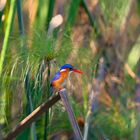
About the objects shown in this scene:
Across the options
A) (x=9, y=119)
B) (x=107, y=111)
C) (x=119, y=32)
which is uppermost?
(x=119, y=32)

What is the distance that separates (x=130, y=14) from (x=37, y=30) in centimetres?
90

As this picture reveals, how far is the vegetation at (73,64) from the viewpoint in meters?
Answer: 1.20

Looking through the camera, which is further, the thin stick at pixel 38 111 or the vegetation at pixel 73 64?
the vegetation at pixel 73 64

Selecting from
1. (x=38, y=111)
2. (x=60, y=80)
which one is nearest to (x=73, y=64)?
(x=60, y=80)

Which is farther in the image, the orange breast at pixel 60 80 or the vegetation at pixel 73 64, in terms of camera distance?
the vegetation at pixel 73 64

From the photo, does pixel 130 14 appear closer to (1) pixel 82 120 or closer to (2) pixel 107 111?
(2) pixel 107 111

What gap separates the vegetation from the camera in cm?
120

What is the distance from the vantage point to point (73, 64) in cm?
136

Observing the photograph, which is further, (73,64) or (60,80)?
(73,64)

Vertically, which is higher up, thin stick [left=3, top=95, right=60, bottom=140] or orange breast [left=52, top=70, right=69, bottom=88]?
orange breast [left=52, top=70, right=69, bottom=88]

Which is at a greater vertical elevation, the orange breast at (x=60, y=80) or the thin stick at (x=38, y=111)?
the orange breast at (x=60, y=80)

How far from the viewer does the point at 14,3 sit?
1.24 metres

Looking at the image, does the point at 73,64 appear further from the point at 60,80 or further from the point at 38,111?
the point at 38,111

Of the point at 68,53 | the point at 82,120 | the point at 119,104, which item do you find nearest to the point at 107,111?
the point at 119,104
